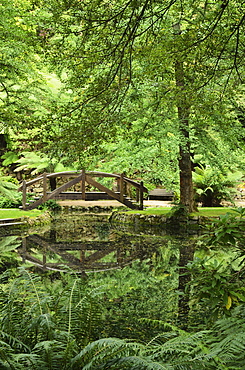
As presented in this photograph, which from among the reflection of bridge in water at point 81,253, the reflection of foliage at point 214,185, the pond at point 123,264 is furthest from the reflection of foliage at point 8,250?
the reflection of foliage at point 214,185

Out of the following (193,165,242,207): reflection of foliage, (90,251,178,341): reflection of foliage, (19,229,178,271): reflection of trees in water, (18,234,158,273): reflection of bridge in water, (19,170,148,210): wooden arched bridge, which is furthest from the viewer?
(193,165,242,207): reflection of foliage

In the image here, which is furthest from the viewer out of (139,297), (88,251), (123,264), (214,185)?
(214,185)

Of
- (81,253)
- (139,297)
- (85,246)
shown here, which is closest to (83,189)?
(85,246)

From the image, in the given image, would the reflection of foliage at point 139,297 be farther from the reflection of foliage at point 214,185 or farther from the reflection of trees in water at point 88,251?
the reflection of foliage at point 214,185

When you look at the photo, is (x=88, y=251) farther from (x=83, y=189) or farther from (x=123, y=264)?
(x=83, y=189)

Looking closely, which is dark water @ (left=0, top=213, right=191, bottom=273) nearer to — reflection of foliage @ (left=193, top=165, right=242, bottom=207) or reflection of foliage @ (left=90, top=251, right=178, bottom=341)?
reflection of foliage @ (left=90, top=251, right=178, bottom=341)

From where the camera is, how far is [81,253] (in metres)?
8.30

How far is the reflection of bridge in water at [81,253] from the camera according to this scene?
7.00m

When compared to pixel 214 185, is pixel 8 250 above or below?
below

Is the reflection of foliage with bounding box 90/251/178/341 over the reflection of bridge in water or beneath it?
beneath

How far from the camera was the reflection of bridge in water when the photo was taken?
7.00 metres

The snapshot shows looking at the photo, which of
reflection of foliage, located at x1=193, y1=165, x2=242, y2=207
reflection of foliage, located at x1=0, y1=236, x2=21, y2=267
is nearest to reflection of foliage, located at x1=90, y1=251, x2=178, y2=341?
reflection of foliage, located at x1=0, y1=236, x2=21, y2=267

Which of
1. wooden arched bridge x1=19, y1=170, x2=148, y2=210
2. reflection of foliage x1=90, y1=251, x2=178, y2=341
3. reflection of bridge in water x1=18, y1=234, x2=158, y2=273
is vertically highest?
wooden arched bridge x1=19, y1=170, x2=148, y2=210

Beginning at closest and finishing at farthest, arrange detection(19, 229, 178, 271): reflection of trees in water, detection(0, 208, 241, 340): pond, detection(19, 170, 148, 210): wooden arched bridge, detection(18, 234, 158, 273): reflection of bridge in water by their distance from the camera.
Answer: detection(0, 208, 241, 340): pond, detection(18, 234, 158, 273): reflection of bridge in water, detection(19, 229, 178, 271): reflection of trees in water, detection(19, 170, 148, 210): wooden arched bridge
